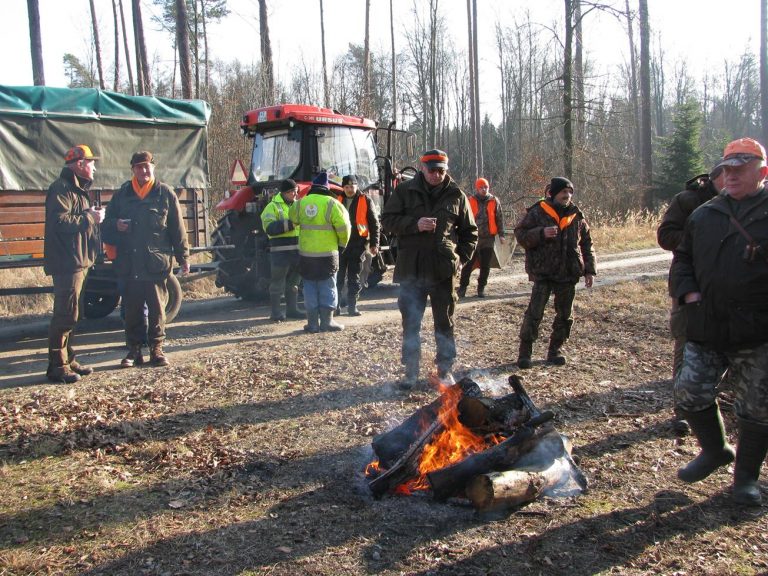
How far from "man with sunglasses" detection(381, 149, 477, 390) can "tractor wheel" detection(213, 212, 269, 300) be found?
5103 millimetres

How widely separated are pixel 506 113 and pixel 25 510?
4707 cm

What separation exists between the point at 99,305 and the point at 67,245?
155 inches

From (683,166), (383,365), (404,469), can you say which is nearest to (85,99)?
(383,365)

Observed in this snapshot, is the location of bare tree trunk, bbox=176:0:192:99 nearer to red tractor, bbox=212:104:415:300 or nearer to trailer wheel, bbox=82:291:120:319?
red tractor, bbox=212:104:415:300

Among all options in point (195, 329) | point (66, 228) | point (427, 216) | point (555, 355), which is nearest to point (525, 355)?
point (555, 355)

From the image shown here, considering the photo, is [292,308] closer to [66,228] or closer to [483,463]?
[66,228]

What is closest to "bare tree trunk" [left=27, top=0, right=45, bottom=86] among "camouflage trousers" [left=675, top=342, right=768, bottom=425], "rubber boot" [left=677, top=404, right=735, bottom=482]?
"camouflage trousers" [left=675, top=342, right=768, bottom=425]

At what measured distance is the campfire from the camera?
3.73 meters

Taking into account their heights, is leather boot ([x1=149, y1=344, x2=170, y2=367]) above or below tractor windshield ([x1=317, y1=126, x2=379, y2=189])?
below

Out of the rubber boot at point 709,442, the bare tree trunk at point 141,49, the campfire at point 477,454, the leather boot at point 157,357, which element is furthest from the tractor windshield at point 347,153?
the bare tree trunk at point 141,49

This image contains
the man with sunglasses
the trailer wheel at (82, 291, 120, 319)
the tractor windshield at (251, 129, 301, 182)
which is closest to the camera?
the man with sunglasses

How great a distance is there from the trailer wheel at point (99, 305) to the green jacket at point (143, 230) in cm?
318

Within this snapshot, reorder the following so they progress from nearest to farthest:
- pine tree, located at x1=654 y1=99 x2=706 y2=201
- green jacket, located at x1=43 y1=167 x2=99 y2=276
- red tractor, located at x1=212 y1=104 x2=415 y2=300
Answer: green jacket, located at x1=43 y1=167 x2=99 y2=276, red tractor, located at x1=212 y1=104 x2=415 y2=300, pine tree, located at x1=654 y1=99 x2=706 y2=201

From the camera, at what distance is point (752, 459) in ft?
12.7
